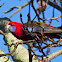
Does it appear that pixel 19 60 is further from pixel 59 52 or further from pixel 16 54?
pixel 59 52

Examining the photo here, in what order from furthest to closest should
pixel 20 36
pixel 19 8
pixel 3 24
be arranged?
pixel 20 36
pixel 19 8
pixel 3 24

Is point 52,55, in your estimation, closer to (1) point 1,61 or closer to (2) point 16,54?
(2) point 16,54

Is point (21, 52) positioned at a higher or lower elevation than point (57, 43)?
lower

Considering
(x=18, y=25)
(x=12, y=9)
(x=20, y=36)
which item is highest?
(x=12, y=9)

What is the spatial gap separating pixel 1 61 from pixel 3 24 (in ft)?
2.79

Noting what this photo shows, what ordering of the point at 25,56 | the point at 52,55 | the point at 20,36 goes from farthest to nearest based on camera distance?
the point at 20,36 → the point at 52,55 → the point at 25,56

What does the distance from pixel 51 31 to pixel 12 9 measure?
2.66 ft

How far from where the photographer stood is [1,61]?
1.41 meters

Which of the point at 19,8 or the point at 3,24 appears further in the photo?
the point at 19,8

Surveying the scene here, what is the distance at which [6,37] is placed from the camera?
1602mm

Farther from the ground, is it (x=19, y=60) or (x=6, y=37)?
(x=6, y=37)

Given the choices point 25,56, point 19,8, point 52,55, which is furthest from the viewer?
point 19,8

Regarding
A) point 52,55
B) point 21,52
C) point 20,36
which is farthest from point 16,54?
point 20,36

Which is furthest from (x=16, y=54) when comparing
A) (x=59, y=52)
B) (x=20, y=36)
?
(x=20, y=36)
